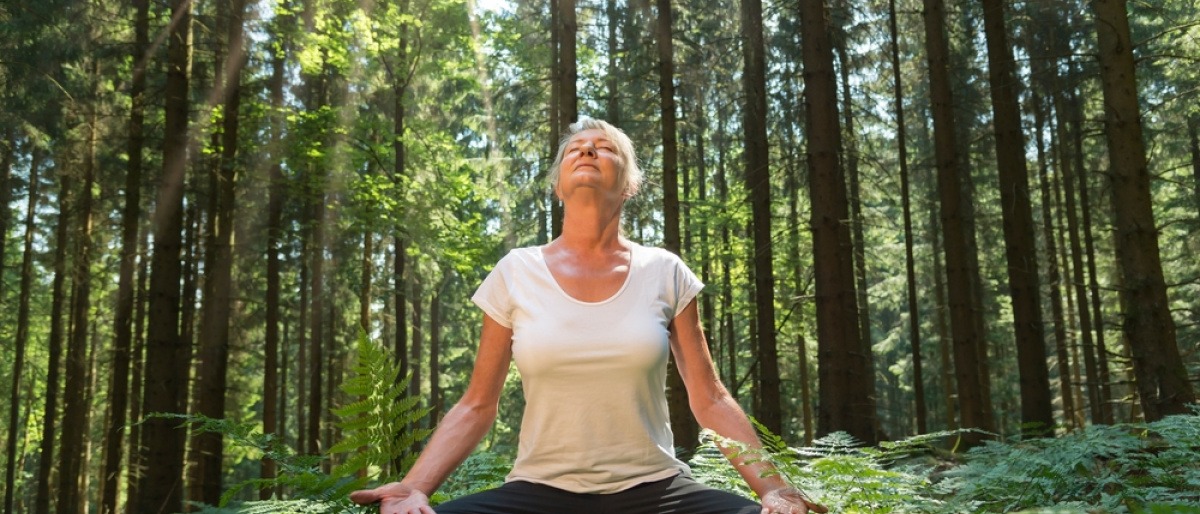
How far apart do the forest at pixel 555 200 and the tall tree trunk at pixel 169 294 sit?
5cm

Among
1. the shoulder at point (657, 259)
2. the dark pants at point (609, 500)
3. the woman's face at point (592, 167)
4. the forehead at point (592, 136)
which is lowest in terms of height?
the dark pants at point (609, 500)

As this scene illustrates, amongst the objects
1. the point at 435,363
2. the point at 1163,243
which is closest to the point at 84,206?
the point at 435,363

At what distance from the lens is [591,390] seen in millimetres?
2934

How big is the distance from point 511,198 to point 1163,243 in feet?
68.4

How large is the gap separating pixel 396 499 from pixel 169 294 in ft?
34.2

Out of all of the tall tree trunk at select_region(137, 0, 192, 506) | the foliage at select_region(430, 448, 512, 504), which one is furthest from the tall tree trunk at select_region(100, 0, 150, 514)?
the foliage at select_region(430, 448, 512, 504)

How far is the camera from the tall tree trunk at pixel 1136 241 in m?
7.73

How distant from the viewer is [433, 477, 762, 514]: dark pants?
2676 mm

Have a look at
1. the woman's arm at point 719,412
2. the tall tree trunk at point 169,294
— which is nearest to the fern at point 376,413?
the woman's arm at point 719,412

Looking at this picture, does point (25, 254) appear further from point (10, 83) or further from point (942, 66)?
point (942, 66)

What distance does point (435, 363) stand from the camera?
108 feet

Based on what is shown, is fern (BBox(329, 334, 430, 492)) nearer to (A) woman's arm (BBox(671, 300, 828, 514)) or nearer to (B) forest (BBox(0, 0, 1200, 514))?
(B) forest (BBox(0, 0, 1200, 514))

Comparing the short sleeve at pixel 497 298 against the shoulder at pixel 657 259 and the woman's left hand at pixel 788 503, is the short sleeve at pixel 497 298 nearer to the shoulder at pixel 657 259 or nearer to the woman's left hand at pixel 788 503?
the shoulder at pixel 657 259

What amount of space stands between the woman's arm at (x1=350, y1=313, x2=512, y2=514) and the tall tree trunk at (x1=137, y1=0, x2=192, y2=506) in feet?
30.7
